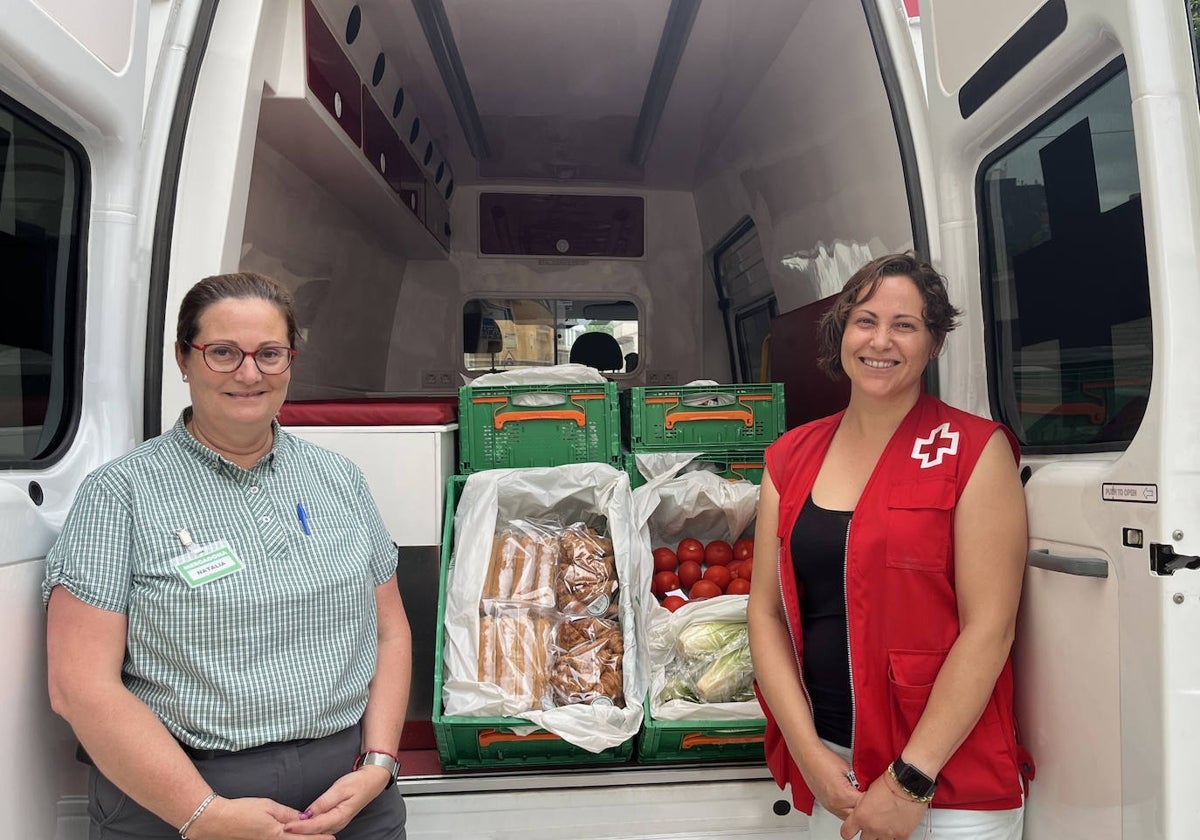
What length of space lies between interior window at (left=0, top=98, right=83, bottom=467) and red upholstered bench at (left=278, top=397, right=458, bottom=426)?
815 mm

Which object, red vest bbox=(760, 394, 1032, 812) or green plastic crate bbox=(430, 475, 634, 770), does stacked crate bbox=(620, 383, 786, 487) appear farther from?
red vest bbox=(760, 394, 1032, 812)

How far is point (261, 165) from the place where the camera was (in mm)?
3549

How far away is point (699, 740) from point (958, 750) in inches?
35.3

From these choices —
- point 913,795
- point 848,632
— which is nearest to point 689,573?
point 848,632

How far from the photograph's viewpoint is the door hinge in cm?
135

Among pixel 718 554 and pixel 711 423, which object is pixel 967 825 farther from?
pixel 711 423

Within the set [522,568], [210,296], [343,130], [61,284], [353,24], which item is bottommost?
[522,568]

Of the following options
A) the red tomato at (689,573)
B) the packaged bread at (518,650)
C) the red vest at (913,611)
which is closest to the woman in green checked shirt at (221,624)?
the packaged bread at (518,650)

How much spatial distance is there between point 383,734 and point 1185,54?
189cm

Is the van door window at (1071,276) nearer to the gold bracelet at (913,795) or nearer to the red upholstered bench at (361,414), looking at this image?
the gold bracelet at (913,795)

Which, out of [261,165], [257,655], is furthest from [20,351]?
[261,165]

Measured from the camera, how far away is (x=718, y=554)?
124 inches

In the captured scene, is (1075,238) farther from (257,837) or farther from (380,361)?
(380,361)

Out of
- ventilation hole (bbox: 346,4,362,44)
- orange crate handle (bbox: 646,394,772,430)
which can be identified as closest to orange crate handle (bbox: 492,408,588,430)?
orange crate handle (bbox: 646,394,772,430)
